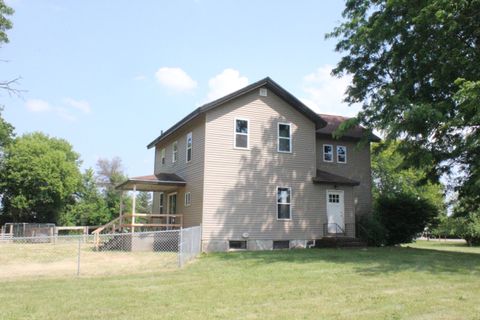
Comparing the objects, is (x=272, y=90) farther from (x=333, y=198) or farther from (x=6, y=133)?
(x=6, y=133)

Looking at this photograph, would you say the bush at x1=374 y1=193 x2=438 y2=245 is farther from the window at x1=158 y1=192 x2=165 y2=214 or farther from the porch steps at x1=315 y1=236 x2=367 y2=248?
the window at x1=158 y1=192 x2=165 y2=214

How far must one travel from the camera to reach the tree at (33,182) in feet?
136

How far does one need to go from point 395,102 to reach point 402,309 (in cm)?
1078

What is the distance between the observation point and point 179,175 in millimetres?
21859

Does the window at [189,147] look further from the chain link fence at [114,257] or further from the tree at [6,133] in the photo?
the tree at [6,133]

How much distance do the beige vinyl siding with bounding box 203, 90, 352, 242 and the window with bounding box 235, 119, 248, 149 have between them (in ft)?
0.66

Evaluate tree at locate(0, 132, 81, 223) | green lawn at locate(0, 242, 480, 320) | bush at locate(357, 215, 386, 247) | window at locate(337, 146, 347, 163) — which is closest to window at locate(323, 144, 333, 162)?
window at locate(337, 146, 347, 163)

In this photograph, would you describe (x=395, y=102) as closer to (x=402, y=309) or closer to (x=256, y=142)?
(x=256, y=142)

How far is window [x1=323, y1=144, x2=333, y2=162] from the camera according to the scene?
23.5 meters

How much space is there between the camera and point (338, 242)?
19234mm

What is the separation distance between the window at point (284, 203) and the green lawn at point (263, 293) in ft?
21.8

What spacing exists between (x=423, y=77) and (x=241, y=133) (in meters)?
7.88

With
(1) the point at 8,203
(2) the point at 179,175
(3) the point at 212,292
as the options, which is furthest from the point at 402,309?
(1) the point at 8,203

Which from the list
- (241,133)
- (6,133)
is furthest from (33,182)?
(241,133)
